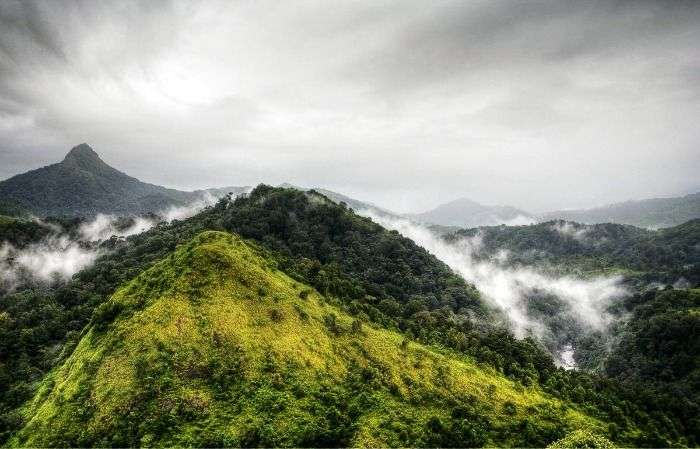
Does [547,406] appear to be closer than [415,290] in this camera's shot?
Yes

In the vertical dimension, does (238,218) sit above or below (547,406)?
above

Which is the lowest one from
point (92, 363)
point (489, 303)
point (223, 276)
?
point (489, 303)

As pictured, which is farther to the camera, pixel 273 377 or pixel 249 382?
pixel 273 377

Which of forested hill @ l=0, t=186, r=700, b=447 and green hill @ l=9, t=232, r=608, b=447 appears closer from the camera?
green hill @ l=9, t=232, r=608, b=447

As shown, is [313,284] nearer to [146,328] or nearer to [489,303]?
[146,328]

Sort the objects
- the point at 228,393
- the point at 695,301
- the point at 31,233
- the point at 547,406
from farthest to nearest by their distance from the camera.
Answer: the point at 31,233, the point at 695,301, the point at 547,406, the point at 228,393

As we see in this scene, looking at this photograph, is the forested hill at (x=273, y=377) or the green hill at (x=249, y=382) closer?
the green hill at (x=249, y=382)

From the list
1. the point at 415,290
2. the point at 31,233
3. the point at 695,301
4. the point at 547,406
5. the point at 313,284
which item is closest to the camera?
the point at 547,406

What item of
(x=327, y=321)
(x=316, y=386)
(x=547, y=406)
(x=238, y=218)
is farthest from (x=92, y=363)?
(x=238, y=218)
